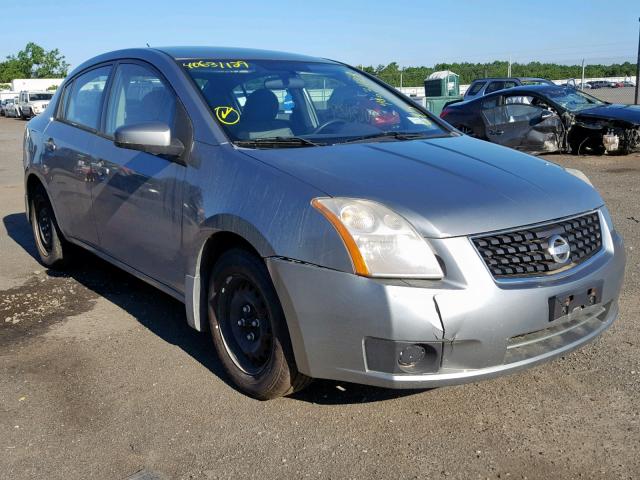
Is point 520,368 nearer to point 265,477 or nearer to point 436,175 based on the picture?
point 436,175

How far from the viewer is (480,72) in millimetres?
54781

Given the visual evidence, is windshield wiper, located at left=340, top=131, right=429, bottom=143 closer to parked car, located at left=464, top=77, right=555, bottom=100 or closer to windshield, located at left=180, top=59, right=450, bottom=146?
windshield, located at left=180, top=59, right=450, bottom=146

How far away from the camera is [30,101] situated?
40562 millimetres

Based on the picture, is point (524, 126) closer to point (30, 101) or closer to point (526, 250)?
point (526, 250)

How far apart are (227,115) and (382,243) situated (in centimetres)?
135

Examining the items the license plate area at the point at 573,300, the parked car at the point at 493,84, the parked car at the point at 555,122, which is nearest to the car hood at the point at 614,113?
the parked car at the point at 555,122

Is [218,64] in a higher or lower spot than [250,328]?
higher

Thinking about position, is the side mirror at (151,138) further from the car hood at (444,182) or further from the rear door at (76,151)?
the rear door at (76,151)

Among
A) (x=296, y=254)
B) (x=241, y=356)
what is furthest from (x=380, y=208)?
(x=241, y=356)

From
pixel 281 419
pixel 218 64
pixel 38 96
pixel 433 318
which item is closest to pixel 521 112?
pixel 218 64

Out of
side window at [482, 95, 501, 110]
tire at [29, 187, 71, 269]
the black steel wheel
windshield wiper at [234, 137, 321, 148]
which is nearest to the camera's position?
the black steel wheel

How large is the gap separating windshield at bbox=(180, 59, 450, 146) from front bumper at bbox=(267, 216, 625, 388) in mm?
1001

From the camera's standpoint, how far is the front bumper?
2686 millimetres

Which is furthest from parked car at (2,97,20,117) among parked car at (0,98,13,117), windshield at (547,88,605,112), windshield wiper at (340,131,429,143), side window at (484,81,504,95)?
windshield wiper at (340,131,429,143)
